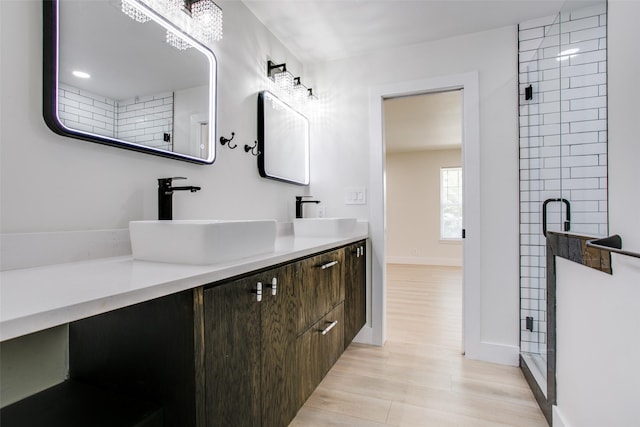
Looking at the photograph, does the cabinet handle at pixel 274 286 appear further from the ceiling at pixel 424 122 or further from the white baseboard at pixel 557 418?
the ceiling at pixel 424 122

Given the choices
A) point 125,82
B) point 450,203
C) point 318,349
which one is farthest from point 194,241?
point 450,203

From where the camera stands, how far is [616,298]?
1.07 m

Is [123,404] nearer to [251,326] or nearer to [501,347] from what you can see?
[251,326]

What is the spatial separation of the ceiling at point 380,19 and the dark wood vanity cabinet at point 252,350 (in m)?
1.66

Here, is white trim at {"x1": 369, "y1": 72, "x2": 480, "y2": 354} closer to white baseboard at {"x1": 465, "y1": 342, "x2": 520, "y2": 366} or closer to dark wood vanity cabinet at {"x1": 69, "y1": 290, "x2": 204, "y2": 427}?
white baseboard at {"x1": 465, "y1": 342, "x2": 520, "y2": 366}

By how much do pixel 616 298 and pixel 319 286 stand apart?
111cm

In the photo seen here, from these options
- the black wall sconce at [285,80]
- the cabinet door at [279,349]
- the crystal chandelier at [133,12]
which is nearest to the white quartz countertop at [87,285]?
the cabinet door at [279,349]

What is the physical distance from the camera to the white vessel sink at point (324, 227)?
2.03m

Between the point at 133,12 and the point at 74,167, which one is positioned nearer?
the point at 74,167

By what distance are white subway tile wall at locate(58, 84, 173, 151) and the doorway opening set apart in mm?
2986

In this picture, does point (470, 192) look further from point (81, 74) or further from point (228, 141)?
point (81, 74)

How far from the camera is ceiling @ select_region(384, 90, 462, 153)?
368cm

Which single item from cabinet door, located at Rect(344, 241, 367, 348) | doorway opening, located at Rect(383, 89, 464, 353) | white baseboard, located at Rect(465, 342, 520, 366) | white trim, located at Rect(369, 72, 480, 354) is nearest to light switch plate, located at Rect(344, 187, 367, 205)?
cabinet door, located at Rect(344, 241, 367, 348)

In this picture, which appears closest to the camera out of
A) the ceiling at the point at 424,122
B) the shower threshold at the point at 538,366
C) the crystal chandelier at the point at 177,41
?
the crystal chandelier at the point at 177,41
